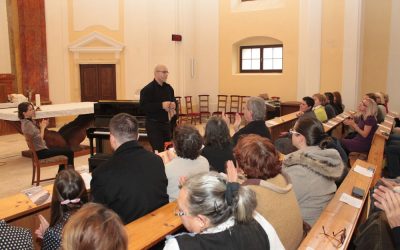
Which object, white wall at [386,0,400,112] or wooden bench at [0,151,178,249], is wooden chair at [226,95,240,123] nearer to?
white wall at [386,0,400,112]

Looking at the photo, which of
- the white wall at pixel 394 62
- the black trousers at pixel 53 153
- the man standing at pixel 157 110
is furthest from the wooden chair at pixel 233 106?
the black trousers at pixel 53 153

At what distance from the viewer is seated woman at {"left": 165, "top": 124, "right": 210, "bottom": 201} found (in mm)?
3035

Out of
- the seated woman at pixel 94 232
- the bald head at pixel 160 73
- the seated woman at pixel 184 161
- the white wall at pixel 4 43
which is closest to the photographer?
the seated woman at pixel 94 232

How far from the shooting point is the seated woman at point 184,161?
304cm

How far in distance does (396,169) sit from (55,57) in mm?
9446

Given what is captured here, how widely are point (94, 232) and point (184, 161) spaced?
1.67 metres

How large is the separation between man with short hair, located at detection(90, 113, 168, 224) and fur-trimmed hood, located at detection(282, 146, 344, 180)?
0.95 meters

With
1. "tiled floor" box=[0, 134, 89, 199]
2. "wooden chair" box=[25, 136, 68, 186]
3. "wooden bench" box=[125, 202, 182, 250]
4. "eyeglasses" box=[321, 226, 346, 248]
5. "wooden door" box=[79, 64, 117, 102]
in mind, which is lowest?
"tiled floor" box=[0, 134, 89, 199]

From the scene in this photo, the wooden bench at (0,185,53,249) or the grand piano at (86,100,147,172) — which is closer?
the wooden bench at (0,185,53,249)

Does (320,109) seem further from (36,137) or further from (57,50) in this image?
(57,50)

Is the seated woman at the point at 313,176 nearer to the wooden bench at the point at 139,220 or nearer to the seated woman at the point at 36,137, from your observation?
the wooden bench at the point at 139,220

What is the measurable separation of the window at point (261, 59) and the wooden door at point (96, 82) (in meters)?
3.92

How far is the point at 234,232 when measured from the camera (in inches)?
60.4

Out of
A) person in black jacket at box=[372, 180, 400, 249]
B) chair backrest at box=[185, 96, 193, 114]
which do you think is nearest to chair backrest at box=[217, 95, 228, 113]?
chair backrest at box=[185, 96, 193, 114]
